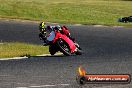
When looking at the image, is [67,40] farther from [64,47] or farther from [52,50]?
[52,50]

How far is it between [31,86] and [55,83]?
2.55 feet

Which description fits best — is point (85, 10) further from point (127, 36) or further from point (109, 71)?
point (109, 71)

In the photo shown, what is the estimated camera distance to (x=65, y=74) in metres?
13.6

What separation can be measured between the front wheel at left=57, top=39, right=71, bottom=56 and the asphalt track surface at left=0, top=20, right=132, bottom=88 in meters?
0.24

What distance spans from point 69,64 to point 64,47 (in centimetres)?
260

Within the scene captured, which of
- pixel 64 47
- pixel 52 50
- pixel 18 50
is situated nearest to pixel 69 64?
pixel 64 47

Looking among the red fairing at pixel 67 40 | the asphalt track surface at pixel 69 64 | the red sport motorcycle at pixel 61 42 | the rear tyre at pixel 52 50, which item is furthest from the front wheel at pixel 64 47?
the rear tyre at pixel 52 50

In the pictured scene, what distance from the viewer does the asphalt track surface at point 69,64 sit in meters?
12.1

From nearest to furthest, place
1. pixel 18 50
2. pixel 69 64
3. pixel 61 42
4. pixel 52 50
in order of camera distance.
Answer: pixel 69 64
pixel 61 42
pixel 52 50
pixel 18 50

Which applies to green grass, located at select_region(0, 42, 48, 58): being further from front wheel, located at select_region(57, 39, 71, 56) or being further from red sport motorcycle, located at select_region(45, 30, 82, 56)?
front wheel, located at select_region(57, 39, 71, 56)

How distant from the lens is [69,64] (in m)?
15.8

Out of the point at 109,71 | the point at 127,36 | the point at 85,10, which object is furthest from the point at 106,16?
the point at 109,71

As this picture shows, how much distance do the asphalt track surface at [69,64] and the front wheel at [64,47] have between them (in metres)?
0.24

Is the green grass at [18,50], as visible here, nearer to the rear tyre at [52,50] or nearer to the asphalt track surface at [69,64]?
the rear tyre at [52,50]
